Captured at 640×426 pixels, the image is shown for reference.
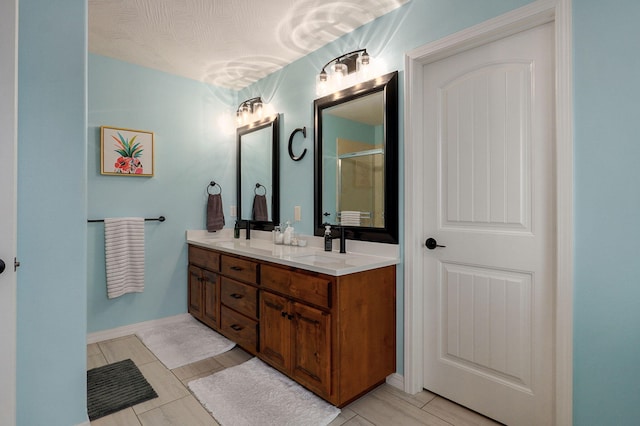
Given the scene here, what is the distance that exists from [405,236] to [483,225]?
1.49ft

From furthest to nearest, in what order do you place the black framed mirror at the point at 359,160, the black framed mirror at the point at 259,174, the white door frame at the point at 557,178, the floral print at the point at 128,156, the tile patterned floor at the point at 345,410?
the black framed mirror at the point at 259,174 → the floral print at the point at 128,156 → the black framed mirror at the point at 359,160 → the tile patterned floor at the point at 345,410 → the white door frame at the point at 557,178

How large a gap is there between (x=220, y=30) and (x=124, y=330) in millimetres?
2715

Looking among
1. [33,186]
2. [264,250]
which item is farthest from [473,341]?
[33,186]

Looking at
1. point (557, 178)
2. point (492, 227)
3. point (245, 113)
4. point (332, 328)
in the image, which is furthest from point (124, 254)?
point (557, 178)

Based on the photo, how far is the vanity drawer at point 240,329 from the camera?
239 cm

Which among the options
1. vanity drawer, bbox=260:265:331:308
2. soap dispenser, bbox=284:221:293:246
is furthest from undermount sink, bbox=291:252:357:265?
soap dispenser, bbox=284:221:293:246

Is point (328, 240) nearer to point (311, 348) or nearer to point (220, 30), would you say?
point (311, 348)

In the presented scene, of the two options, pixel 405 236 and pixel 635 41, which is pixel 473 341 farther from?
pixel 635 41

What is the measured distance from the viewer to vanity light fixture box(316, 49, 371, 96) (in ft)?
7.52

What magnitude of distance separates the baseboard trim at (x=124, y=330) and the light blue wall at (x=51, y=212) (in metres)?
1.39

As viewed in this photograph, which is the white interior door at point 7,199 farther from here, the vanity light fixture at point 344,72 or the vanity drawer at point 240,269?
the vanity light fixture at point 344,72

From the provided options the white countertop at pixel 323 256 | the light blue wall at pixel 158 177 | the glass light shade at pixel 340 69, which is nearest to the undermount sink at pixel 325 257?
the white countertop at pixel 323 256

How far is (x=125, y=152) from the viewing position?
296 cm

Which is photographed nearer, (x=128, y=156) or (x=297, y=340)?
(x=297, y=340)
